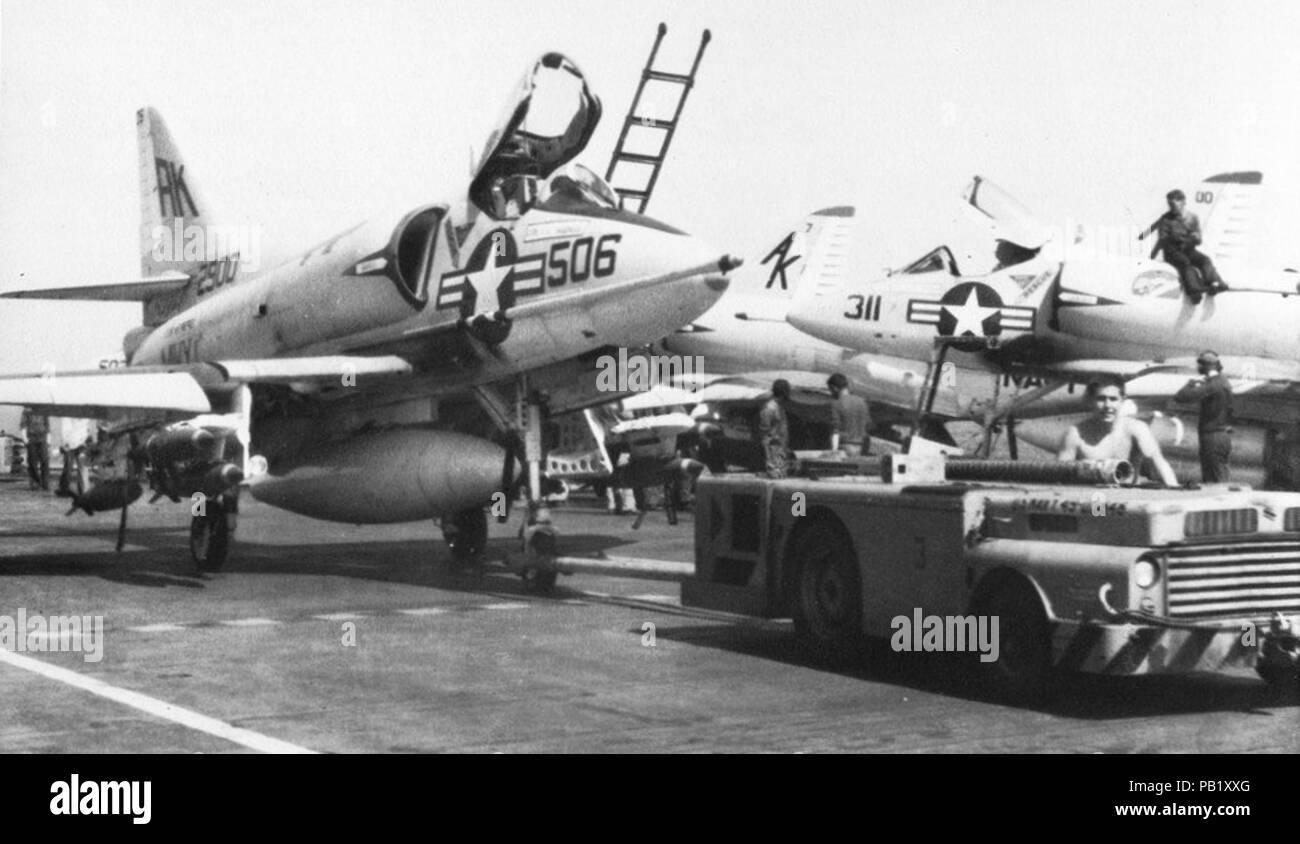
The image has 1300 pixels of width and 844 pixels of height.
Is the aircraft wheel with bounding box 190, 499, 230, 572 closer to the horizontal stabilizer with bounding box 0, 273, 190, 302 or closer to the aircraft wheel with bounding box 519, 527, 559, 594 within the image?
the aircraft wheel with bounding box 519, 527, 559, 594

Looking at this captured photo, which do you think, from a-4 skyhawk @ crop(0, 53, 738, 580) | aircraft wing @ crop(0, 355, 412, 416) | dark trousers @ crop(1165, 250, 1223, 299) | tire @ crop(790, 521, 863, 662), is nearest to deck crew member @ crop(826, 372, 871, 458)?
a-4 skyhawk @ crop(0, 53, 738, 580)

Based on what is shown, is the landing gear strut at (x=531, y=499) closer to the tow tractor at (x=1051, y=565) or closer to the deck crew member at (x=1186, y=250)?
the tow tractor at (x=1051, y=565)

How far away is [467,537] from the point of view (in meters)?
17.3

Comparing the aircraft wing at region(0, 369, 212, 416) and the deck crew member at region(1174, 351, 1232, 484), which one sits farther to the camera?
the deck crew member at region(1174, 351, 1232, 484)

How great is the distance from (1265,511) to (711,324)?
66.6 ft

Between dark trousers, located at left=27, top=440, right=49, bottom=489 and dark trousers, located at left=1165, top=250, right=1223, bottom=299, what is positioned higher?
dark trousers, located at left=1165, top=250, right=1223, bottom=299

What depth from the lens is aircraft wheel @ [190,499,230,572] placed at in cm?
1619

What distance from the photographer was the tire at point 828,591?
1002 centimetres

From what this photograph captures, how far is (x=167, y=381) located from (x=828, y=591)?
25.7ft

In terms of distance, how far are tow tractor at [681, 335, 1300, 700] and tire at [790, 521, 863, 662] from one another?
1 centimetres

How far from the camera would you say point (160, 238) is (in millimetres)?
22344
